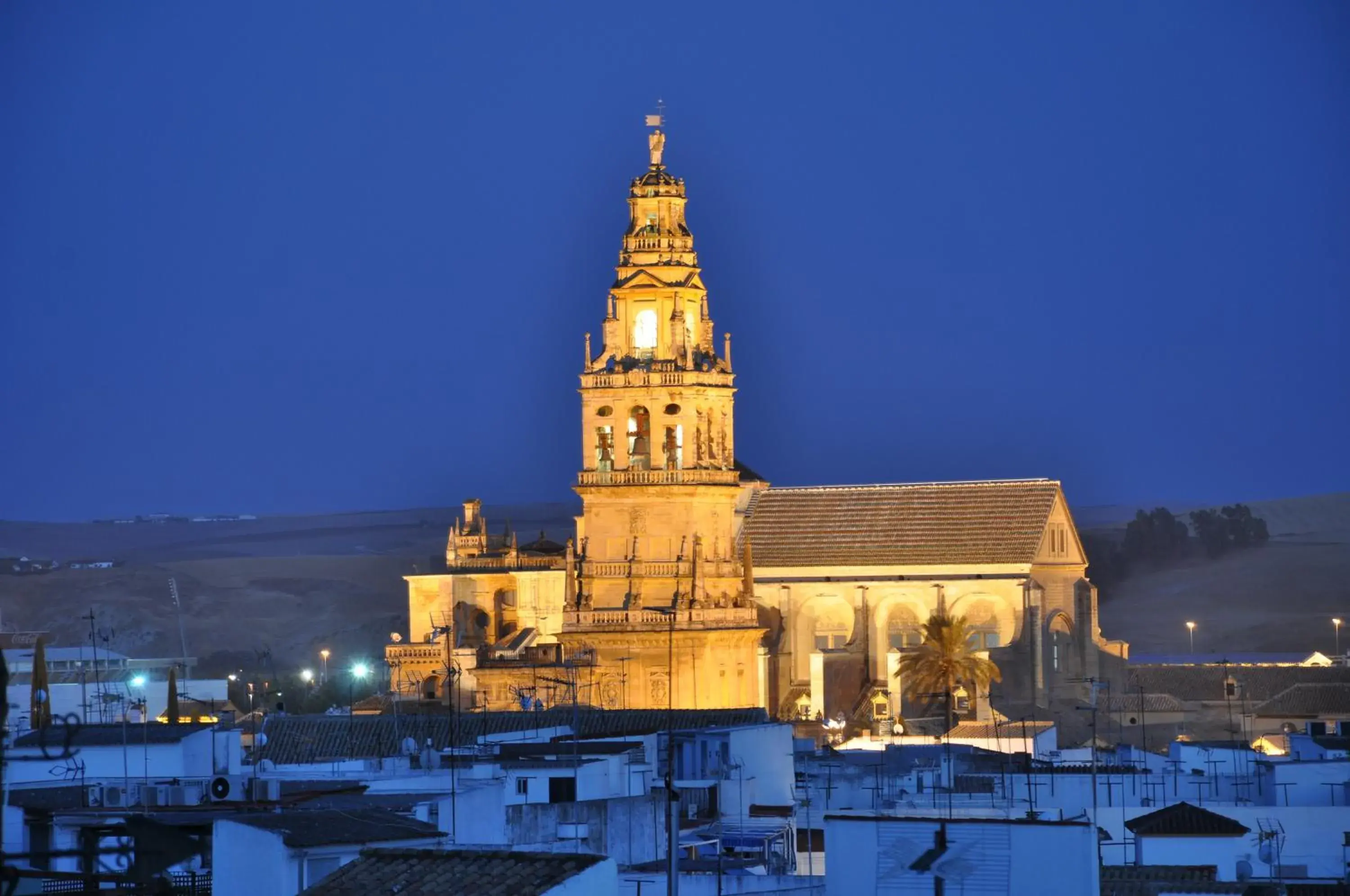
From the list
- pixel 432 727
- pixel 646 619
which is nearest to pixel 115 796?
pixel 432 727

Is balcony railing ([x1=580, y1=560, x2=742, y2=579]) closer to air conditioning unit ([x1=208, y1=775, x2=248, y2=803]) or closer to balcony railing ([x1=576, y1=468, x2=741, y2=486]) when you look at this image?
balcony railing ([x1=576, y1=468, x2=741, y2=486])

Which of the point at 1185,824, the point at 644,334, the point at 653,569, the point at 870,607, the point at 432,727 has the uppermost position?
the point at 644,334

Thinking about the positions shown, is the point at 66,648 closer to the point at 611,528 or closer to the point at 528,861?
the point at 611,528

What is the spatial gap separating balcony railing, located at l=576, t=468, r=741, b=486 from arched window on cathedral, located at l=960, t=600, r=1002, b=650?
47.9 feet

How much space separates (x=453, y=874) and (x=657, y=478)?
71.1 meters

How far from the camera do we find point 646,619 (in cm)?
10044

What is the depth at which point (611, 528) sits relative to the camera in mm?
104562

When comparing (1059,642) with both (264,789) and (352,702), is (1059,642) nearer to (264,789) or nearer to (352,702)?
(352,702)

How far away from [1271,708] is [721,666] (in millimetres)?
18279

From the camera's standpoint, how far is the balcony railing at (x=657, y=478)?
10375 centimetres

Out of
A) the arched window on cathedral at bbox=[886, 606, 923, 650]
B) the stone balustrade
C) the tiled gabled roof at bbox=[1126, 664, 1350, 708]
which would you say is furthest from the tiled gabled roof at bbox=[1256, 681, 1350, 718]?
the stone balustrade

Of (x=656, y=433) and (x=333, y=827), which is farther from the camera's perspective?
(x=656, y=433)

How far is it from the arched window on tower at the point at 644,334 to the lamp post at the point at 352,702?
13.4 m

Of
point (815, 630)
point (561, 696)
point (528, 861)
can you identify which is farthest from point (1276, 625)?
point (528, 861)
